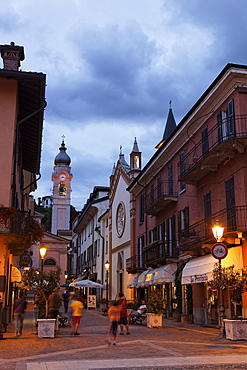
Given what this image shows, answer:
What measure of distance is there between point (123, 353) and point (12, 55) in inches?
578

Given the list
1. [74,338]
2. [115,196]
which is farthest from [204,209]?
[115,196]

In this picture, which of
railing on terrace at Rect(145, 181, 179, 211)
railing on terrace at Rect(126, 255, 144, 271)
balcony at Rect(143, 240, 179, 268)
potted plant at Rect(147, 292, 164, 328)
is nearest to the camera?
potted plant at Rect(147, 292, 164, 328)

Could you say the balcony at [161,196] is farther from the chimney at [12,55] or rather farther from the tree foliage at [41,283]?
the chimney at [12,55]

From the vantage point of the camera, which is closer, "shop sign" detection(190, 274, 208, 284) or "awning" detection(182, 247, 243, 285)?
"awning" detection(182, 247, 243, 285)

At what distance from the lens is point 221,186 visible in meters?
21.2

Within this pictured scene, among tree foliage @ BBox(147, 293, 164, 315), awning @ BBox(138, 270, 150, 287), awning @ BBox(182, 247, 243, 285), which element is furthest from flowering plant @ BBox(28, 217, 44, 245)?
awning @ BBox(138, 270, 150, 287)

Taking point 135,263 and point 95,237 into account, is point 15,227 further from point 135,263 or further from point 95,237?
point 95,237

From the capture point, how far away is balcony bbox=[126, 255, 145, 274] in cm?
3519

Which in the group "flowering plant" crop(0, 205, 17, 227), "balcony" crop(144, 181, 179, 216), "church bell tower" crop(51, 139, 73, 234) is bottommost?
"flowering plant" crop(0, 205, 17, 227)

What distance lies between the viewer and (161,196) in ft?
92.4

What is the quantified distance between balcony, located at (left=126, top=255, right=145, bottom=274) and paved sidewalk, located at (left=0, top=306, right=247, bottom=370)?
18.1m

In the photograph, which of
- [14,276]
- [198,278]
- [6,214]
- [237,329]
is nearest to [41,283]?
[6,214]

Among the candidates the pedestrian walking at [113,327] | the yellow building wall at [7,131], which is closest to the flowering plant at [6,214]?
the yellow building wall at [7,131]

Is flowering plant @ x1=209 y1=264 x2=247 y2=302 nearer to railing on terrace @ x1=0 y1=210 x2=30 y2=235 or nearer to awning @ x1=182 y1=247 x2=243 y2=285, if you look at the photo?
awning @ x1=182 y1=247 x2=243 y2=285
